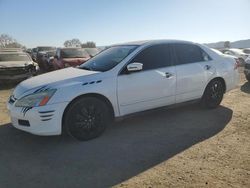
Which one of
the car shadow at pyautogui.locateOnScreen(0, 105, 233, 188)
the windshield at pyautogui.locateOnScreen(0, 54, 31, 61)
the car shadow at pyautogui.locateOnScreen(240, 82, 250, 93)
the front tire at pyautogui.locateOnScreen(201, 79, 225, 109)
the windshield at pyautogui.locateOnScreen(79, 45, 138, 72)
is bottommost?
the car shadow at pyautogui.locateOnScreen(240, 82, 250, 93)

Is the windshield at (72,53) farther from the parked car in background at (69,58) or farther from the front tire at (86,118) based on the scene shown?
the front tire at (86,118)

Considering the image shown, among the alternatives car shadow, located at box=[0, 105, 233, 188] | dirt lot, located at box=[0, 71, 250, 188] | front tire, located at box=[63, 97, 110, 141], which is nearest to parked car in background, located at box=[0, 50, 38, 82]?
dirt lot, located at box=[0, 71, 250, 188]

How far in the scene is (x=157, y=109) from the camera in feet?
18.5

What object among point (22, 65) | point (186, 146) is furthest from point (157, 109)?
point (22, 65)

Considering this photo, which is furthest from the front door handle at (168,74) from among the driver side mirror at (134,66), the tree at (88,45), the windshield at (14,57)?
the tree at (88,45)

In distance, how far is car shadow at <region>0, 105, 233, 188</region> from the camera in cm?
366

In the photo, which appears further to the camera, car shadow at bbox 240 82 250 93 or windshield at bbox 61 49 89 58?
windshield at bbox 61 49 89 58

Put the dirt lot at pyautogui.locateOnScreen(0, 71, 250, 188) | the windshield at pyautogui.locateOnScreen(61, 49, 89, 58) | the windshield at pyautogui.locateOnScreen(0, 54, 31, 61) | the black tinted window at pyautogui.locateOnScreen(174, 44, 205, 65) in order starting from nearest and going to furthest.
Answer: the dirt lot at pyautogui.locateOnScreen(0, 71, 250, 188) → the black tinted window at pyautogui.locateOnScreen(174, 44, 205, 65) → the windshield at pyautogui.locateOnScreen(0, 54, 31, 61) → the windshield at pyautogui.locateOnScreen(61, 49, 89, 58)

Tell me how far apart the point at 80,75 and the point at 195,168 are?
2.40m

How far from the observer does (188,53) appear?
621cm

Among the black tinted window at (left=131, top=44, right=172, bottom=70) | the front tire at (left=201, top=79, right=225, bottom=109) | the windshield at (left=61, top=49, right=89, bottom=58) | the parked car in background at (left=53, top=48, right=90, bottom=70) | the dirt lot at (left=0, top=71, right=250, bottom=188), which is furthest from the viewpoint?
the windshield at (left=61, top=49, right=89, bottom=58)

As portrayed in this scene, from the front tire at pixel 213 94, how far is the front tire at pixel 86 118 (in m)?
2.60

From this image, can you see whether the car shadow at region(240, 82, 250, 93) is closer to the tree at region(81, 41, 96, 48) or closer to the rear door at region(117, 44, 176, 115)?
the rear door at region(117, 44, 176, 115)

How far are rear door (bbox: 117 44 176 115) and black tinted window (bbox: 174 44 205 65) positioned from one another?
255 millimetres
